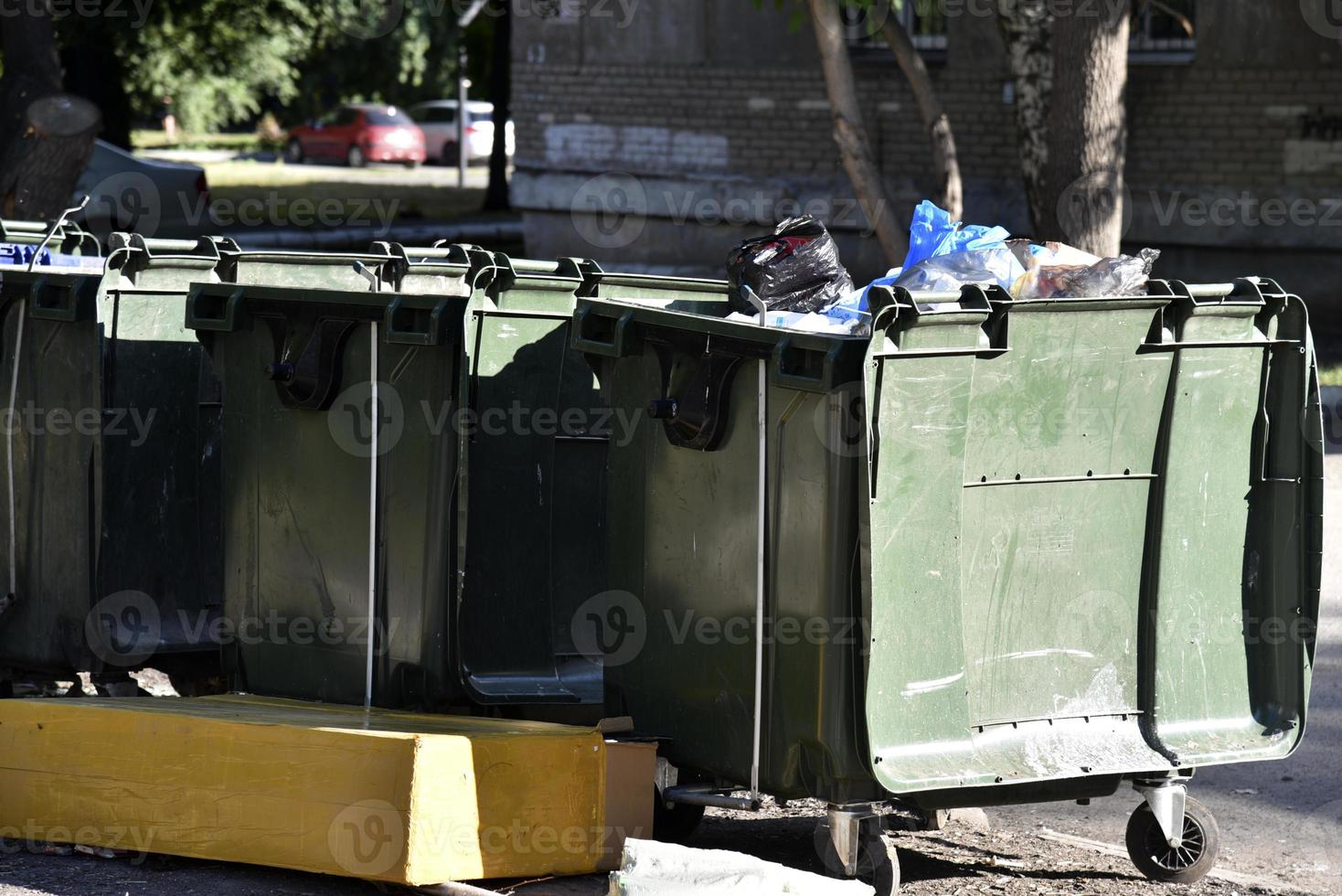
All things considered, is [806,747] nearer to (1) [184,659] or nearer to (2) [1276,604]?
(2) [1276,604]

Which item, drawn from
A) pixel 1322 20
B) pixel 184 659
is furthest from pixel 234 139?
pixel 184 659

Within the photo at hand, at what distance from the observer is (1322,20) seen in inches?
561

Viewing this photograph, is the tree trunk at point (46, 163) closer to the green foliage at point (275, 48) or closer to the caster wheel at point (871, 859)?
the caster wheel at point (871, 859)

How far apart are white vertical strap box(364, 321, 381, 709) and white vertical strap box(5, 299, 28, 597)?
1.50m

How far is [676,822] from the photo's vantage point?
483 centimetres

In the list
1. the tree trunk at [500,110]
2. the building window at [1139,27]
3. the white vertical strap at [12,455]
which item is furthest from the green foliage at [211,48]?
the white vertical strap at [12,455]

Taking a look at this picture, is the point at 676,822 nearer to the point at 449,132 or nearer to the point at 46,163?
the point at 46,163

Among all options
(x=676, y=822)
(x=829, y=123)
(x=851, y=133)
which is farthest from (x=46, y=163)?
(x=829, y=123)

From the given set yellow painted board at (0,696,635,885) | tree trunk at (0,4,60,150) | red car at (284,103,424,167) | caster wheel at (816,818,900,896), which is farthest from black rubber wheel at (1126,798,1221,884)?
red car at (284,103,424,167)

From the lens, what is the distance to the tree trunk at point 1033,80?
10984 millimetres

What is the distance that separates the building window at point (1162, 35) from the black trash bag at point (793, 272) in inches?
459

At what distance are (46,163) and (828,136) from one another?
8540mm

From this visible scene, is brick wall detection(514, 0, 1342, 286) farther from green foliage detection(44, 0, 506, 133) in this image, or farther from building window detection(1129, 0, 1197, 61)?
green foliage detection(44, 0, 506, 133)

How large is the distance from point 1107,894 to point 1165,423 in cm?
125
